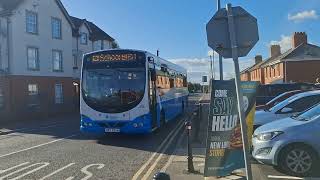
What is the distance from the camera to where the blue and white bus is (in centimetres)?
1727

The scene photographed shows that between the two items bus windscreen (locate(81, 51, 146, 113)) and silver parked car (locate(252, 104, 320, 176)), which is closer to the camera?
silver parked car (locate(252, 104, 320, 176))

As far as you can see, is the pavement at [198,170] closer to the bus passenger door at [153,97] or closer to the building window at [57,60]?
the bus passenger door at [153,97]

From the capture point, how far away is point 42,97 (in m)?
38.7

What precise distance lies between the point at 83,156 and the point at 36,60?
26.5m

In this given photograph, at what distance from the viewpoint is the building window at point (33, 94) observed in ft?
123

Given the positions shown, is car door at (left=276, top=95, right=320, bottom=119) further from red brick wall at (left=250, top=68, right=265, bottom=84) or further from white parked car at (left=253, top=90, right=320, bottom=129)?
red brick wall at (left=250, top=68, right=265, bottom=84)

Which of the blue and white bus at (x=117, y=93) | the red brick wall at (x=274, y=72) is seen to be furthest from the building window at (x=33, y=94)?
the red brick wall at (x=274, y=72)

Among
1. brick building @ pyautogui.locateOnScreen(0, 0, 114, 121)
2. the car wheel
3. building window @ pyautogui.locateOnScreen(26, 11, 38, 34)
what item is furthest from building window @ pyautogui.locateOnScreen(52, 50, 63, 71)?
the car wheel

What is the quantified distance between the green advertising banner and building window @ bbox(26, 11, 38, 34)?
31300 mm

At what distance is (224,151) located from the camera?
29.8 ft

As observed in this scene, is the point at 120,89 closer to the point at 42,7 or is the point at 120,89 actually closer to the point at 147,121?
the point at 147,121

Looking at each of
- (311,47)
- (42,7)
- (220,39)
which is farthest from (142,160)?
(311,47)

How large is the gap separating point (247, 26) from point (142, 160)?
6.54 m

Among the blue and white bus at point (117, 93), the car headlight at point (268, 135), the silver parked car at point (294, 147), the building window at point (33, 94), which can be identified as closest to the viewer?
the silver parked car at point (294, 147)
